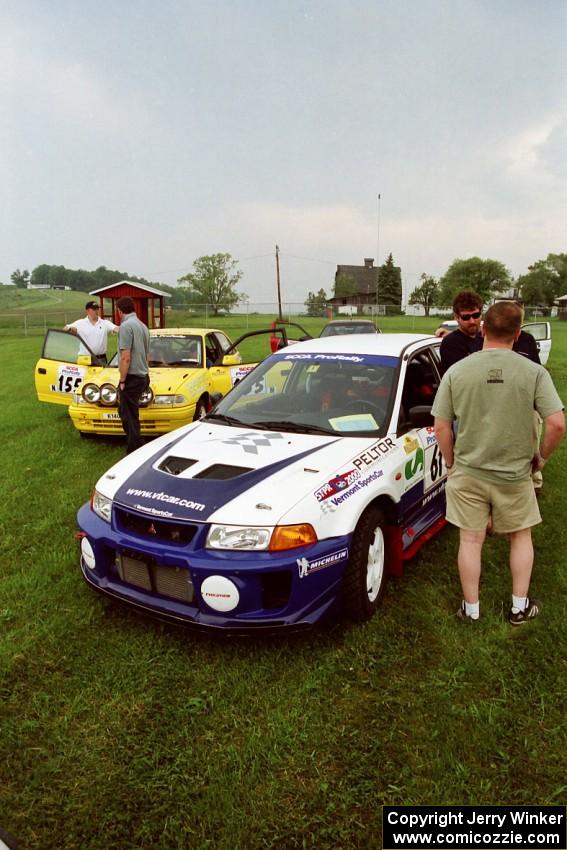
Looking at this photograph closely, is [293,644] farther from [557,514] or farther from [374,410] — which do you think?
[557,514]

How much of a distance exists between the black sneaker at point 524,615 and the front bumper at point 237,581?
1022mm

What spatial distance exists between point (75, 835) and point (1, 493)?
4.12 metres

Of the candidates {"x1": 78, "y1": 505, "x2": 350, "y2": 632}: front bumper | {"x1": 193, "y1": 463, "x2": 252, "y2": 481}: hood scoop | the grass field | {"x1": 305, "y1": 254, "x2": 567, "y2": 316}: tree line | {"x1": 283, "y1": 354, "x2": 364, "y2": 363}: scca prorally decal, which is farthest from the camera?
{"x1": 305, "y1": 254, "x2": 567, "y2": 316}: tree line

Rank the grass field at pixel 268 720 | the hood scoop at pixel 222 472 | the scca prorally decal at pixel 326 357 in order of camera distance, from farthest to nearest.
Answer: the scca prorally decal at pixel 326 357
the hood scoop at pixel 222 472
the grass field at pixel 268 720

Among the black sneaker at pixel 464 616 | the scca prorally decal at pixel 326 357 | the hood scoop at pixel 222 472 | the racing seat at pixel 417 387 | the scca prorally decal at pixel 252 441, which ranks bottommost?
the black sneaker at pixel 464 616

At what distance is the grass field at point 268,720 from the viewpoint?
2.09 m

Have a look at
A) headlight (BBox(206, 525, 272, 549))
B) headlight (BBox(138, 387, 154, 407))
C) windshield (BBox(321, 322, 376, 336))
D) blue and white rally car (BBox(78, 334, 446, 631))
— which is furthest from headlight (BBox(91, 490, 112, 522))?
windshield (BBox(321, 322, 376, 336))

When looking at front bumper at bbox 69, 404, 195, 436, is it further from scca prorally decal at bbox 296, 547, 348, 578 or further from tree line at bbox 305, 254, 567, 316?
tree line at bbox 305, 254, 567, 316

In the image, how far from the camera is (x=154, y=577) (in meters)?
2.91

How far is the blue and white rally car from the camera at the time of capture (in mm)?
2754

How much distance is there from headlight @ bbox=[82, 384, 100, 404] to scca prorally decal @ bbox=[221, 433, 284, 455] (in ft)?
12.7

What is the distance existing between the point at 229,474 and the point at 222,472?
54 millimetres

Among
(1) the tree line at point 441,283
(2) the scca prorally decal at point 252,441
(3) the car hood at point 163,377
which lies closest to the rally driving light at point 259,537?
(2) the scca prorally decal at point 252,441

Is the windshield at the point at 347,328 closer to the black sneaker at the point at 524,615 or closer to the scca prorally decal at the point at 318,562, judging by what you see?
the black sneaker at the point at 524,615
